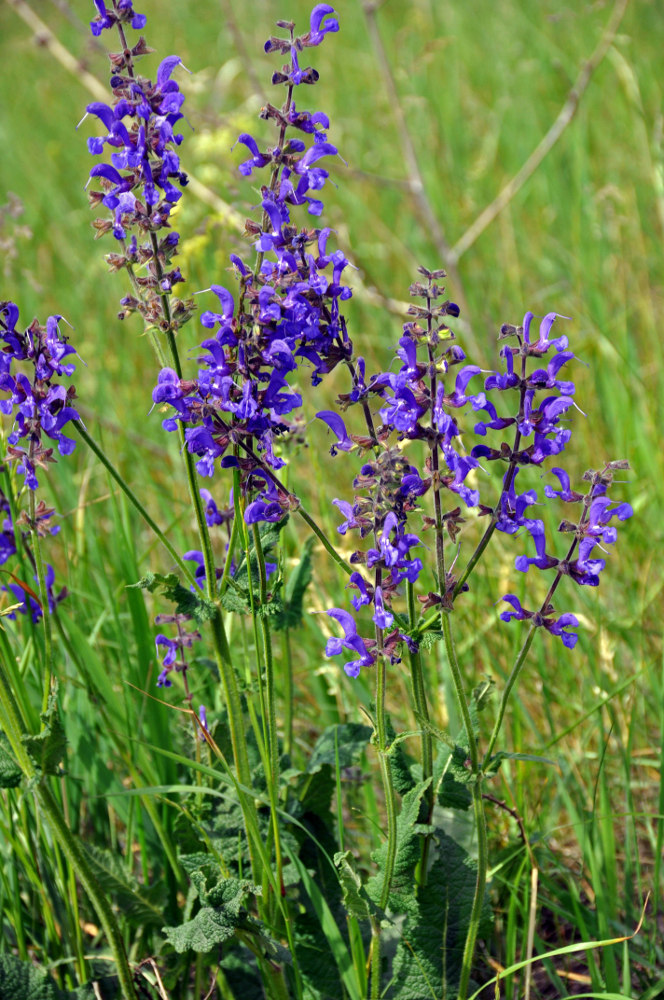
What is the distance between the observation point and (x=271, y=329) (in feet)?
5.01

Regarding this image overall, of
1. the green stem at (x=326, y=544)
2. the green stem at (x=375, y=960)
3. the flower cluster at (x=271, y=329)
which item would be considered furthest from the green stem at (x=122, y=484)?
the green stem at (x=375, y=960)

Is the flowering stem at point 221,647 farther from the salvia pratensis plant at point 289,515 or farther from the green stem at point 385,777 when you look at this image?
the green stem at point 385,777

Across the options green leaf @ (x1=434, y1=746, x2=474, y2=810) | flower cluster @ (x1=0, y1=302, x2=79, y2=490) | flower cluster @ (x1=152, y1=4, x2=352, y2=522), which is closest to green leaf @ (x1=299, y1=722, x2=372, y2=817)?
green leaf @ (x1=434, y1=746, x2=474, y2=810)

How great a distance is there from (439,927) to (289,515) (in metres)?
0.88

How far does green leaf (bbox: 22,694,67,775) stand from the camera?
1666mm

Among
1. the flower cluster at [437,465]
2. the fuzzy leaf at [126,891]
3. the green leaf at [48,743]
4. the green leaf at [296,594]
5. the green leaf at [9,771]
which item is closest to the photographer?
the flower cluster at [437,465]

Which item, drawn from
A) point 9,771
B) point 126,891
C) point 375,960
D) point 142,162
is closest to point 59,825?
point 9,771

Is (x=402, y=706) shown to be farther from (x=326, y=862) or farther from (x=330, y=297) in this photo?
(x=330, y=297)

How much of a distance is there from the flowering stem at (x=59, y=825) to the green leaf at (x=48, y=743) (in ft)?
0.07

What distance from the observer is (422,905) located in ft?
6.04

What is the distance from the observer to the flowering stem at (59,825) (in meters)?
1.71

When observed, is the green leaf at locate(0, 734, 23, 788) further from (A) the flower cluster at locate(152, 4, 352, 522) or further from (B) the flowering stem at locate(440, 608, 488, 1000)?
(B) the flowering stem at locate(440, 608, 488, 1000)

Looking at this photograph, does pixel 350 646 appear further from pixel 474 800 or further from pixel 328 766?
pixel 328 766

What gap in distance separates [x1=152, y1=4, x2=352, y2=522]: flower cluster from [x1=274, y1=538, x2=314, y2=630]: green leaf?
52 centimetres
